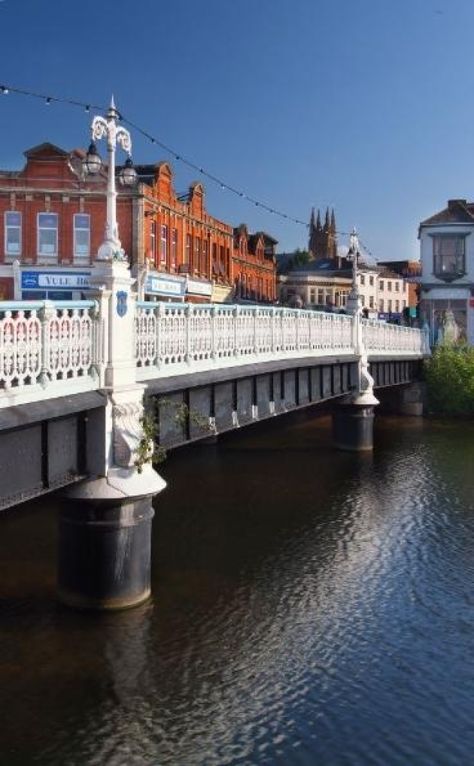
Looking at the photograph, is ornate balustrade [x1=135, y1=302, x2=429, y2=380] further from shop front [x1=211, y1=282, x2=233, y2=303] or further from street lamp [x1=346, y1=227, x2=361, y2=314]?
shop front [x1=211, y1=282, x2=233, y2=303]

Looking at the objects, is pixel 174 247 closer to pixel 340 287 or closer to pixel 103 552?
pixel 103 552

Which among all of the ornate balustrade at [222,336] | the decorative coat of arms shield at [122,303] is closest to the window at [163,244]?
the ornate balustrade at [222,336]

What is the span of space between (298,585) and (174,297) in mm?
30157

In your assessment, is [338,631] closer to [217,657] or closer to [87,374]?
[217,657]

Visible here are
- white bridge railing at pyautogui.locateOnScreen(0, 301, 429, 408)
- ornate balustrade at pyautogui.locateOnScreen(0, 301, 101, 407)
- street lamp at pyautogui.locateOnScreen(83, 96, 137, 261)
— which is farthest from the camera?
street lamp at pyautogui.locateOnScreen(83, 96, 137, 261)

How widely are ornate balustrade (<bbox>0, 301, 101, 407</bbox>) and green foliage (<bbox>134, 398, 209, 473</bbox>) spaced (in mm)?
1300

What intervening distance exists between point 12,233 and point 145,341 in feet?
90.6

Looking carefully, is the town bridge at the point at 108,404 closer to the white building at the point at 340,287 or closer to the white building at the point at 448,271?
the white building at the point at 448,271

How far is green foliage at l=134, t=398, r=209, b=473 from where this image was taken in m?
12.5

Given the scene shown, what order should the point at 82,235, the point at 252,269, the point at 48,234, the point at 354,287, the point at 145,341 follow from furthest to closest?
the point at 252,269
the point at 82,235
the point at 48,234
the point at 354,287
the point at 145,341

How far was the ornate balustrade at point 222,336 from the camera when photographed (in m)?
13.6

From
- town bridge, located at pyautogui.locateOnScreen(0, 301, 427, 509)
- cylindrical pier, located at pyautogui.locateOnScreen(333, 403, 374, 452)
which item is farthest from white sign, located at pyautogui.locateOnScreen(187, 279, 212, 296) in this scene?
town bridge, located at pyautogui.locateOnScreen(0, 301, 427, 509)

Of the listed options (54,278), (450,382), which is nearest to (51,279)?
(54,278)

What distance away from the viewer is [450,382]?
41.4m
